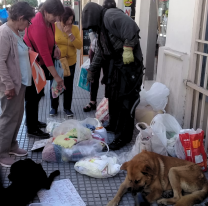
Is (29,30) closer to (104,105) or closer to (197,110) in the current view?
(104,105)

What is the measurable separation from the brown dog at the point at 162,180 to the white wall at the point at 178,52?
1.54 m

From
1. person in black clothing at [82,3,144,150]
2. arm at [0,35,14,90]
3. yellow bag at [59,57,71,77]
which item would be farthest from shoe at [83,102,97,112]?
arm at [0,35,14,90]

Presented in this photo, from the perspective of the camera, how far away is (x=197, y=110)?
4.65 meters

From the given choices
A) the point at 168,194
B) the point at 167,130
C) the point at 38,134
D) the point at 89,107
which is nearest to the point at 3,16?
the point at 89,107

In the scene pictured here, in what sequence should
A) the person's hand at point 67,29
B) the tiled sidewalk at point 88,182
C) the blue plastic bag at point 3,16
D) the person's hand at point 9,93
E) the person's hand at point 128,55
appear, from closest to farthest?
the tiled sidewalk at point 88,182, the person's hand at point 9,93, the person's hand at point 128,55, the person's hand at point 67,29, the blue plastic bag at point 3,16

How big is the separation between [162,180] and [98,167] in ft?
2.48

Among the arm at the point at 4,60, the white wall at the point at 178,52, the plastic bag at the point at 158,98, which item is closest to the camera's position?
the arm at the point at 4,60

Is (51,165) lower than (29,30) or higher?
lower

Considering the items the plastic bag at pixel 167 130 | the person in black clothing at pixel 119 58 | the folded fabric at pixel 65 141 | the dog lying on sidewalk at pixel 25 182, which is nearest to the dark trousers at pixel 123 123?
the person in black clothing at pixel 119 58

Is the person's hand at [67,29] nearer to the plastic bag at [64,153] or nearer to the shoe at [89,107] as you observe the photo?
the shoe at [89,107]

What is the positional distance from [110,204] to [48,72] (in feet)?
8.31

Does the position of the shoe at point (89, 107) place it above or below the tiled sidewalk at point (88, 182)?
above

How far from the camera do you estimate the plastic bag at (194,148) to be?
Result: 3.84 m

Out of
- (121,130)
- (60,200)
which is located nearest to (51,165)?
(60,200)
